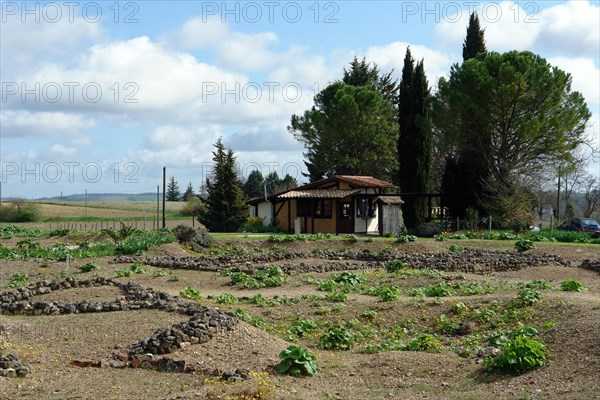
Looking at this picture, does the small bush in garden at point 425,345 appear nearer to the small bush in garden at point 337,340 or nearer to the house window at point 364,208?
the small bush in garden at point 337,340

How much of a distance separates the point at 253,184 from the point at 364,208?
5364 cm

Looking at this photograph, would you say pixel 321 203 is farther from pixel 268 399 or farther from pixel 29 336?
pixel 268 399

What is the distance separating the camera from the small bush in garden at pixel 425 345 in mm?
12906

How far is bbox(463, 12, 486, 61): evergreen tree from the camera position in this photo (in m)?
59.6

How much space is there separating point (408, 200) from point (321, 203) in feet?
20.0

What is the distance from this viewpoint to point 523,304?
51.1 ft

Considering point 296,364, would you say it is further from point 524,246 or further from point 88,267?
point 524,246

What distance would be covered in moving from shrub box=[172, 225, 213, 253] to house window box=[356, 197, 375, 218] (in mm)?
16166

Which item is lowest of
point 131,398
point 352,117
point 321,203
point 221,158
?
point 131,398

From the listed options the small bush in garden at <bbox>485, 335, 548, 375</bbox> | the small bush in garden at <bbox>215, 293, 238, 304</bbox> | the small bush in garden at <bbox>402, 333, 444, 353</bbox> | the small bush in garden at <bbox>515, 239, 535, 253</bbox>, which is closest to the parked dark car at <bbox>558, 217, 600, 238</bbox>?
the small bush in garden at <bbox>515, 239, 535, 253</bbox>

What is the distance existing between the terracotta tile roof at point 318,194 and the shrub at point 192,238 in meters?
14.2

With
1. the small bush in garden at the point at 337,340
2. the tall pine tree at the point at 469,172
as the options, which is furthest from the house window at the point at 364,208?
the small bush in garden at the point at 337,340

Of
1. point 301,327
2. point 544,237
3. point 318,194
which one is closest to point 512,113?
point 318,194

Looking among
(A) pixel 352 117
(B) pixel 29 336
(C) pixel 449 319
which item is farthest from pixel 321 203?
(B) pixel 29 336
